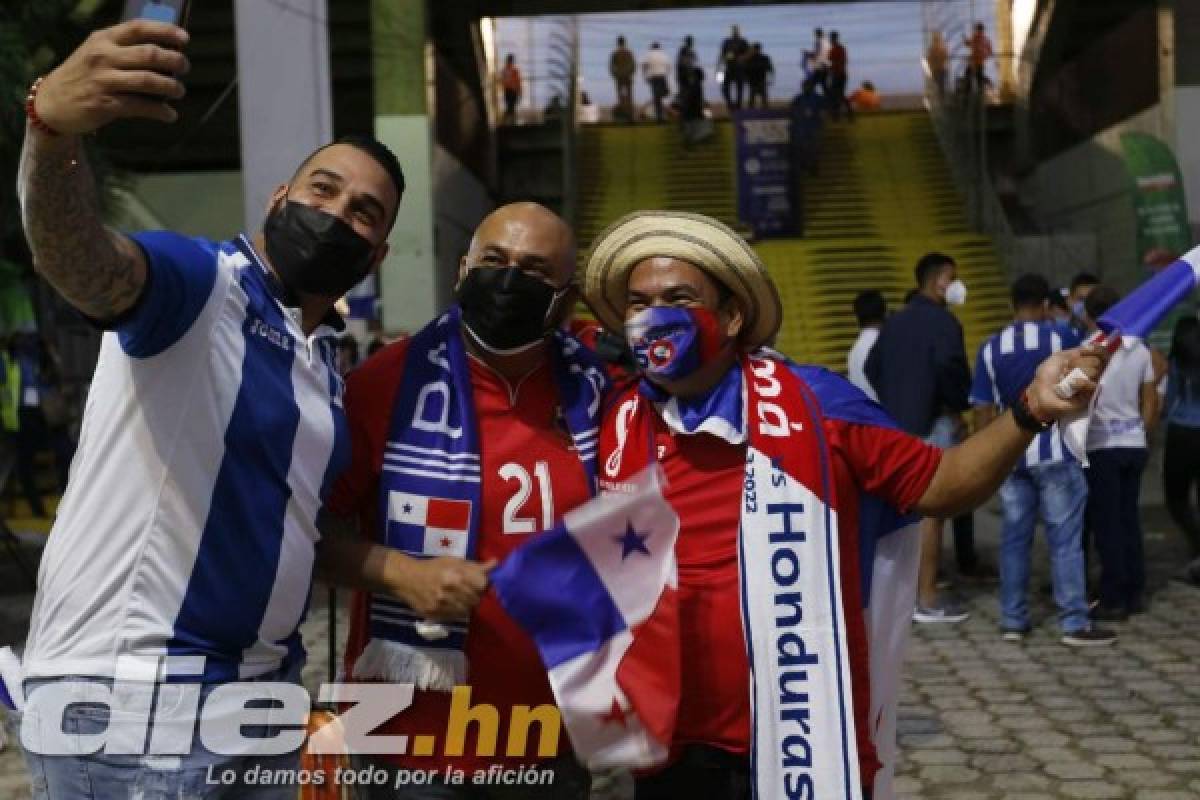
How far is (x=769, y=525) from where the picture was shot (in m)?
2.96

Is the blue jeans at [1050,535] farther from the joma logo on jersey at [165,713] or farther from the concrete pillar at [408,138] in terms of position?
the concrete pillar at [408,138]

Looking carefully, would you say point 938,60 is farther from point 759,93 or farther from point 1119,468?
point 1119,468

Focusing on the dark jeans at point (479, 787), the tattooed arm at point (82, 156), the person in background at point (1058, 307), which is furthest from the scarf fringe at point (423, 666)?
the person in background at point (1058, 307)

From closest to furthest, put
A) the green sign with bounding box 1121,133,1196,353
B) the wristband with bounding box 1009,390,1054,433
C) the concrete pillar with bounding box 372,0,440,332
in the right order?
1. the wristband with bounding box 1009,390,1054,433
2. the green sign with bounding box 1121,133,1196,353
3. the concrete pillar with bounding box 372,0,440,332

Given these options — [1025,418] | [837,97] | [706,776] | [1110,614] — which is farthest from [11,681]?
[837,97]

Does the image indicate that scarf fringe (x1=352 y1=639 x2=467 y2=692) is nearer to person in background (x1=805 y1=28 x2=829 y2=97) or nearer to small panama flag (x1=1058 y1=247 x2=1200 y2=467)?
small panama flag (x1=1058 y1=247 x2=1200 y2=467)

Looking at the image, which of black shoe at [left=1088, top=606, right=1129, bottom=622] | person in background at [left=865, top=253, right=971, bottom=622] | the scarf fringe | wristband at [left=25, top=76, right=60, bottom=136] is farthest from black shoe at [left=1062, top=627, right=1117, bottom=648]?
wristband at [left=25, top=76, right=60, bottom=136]

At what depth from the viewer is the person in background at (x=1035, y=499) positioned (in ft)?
25.8

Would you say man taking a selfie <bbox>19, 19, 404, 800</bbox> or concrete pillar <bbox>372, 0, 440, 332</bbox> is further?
concrete pillar <bbox>372, 0, 440, 332</bbox>

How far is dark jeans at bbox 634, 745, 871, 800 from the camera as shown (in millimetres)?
2996

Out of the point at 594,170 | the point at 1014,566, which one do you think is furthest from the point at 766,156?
the point at 1014,566

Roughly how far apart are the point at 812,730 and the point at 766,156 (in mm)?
18272

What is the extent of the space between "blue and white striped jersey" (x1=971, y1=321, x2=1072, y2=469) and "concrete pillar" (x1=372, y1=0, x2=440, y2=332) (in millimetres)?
9613

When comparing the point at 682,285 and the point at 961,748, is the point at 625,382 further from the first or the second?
the point at 961,748
